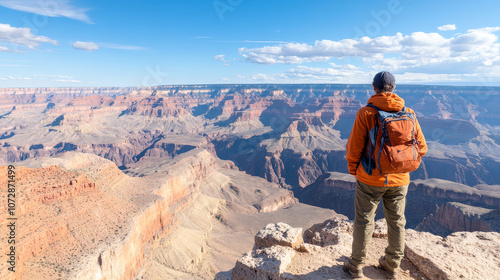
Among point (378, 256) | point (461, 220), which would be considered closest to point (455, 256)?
point (378, 256)

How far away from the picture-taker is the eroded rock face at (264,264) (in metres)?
6.82

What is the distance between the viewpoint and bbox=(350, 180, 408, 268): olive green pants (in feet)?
18.5

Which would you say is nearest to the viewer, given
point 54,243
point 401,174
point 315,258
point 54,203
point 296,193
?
point 401,174

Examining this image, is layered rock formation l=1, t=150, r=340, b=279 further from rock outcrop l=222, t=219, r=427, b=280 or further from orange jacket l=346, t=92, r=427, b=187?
orange jacket l=346, t=92, r=427, b=187

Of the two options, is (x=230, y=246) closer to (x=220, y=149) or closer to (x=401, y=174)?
(x=401, y=174)

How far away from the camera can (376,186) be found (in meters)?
5.42

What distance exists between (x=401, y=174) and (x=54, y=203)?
38.4 meters

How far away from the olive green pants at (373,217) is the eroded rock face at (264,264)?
1.97 metres

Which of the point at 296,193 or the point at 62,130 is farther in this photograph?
the point at 62,130

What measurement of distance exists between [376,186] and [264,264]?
3.91 metres

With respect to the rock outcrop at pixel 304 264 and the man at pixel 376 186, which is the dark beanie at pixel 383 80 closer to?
the man at pixel 376 186

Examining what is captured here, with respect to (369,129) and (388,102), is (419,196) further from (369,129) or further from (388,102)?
(369,129)

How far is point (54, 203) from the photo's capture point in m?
31.0

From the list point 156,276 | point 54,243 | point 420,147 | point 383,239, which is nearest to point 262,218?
point 156,276
